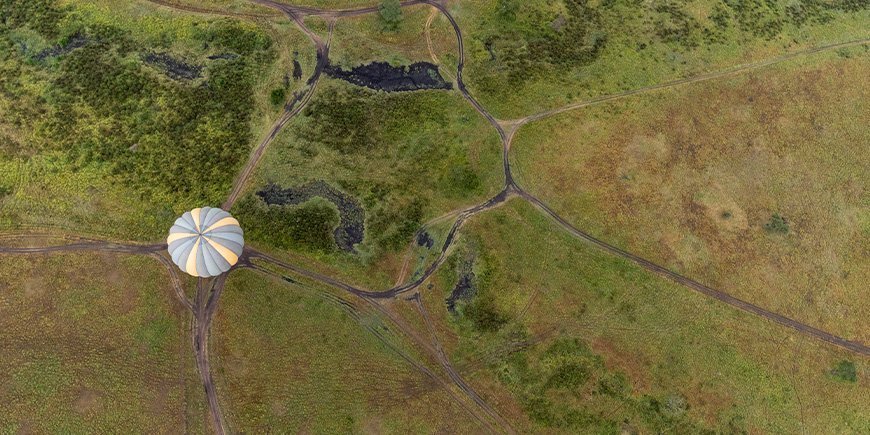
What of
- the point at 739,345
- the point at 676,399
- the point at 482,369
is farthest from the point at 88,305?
the point at 739,345

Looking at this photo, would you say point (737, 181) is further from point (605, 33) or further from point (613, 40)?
point (605, 33)

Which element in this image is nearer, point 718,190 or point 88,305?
point 88,305

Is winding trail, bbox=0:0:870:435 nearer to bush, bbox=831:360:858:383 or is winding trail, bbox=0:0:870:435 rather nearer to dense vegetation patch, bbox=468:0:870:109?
bush, bbox=831:360:858:383

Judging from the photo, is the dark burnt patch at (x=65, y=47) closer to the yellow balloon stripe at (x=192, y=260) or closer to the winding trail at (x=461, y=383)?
the yellow balloon stripe at (x=192, y=260)

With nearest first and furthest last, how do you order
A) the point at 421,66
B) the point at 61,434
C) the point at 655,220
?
the point at 61,434, the point at 655,220, the point at 421,66

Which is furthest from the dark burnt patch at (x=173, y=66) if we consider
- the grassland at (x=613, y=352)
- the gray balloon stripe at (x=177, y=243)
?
the grassland at (x=613, y=352)

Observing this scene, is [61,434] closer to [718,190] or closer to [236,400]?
[236,400]

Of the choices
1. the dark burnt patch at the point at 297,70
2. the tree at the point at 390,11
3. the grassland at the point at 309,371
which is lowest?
the grassland at the point at 309,371

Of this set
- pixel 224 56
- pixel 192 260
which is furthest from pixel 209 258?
pixel 224 56
